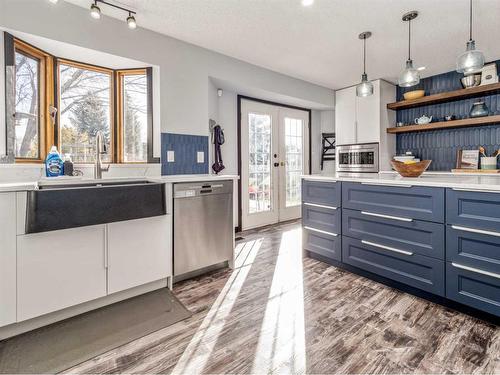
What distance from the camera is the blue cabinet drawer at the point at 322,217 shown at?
2.57 meters

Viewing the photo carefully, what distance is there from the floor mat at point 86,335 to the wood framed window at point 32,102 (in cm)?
140

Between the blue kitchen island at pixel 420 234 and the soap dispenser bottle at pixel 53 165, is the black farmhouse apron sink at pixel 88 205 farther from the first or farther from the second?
the blue kitchen island at pixel 420 234

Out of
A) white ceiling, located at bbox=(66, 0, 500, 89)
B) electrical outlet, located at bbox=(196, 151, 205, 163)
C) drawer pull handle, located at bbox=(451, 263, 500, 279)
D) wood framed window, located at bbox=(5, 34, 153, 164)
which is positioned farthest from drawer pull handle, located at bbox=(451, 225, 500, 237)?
wood framed window, located at bbox=(5, 34, 153, 164)

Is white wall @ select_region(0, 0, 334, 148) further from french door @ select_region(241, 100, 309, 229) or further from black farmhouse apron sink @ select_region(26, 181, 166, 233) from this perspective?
black farmhouse apron sink @ select_region(26, 181, 166, 233)

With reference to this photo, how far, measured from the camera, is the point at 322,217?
2.72 meters

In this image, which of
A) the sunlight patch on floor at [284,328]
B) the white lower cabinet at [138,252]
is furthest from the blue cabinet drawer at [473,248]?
the white lower cabinet at [138,252]

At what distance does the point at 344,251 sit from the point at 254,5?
7.87ft

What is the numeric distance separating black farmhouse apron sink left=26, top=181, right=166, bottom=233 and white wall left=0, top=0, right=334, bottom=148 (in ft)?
3.40

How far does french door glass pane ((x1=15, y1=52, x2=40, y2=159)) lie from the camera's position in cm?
216

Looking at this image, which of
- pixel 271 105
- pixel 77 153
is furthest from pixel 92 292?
pixel 271 105

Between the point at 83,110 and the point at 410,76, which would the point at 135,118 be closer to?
the point at 83,110

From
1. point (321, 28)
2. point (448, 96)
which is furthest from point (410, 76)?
point (448, 96)

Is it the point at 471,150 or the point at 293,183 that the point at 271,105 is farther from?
the point at 471,150

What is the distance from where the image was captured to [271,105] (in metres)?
4.50
